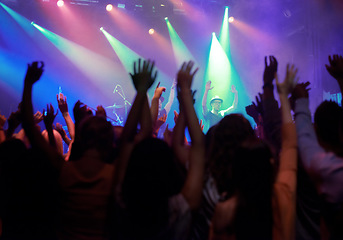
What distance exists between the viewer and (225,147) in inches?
53.7

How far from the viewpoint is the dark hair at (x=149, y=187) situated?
47.4 inches

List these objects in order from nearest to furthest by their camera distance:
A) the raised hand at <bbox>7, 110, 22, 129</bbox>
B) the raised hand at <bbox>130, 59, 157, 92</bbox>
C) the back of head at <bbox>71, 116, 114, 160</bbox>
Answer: the back of head at <bbox>71, 116, 114, 160</bbox>, the raised hand at <bbox>130, 59, 157, 92</bbox>, the raised hand at <bbox>7, 110, 22, 129</bbox>

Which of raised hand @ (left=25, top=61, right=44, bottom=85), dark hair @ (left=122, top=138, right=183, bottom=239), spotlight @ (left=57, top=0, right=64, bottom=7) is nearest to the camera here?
dark hair @ (left=122, top=138, right=183, bottom=239)

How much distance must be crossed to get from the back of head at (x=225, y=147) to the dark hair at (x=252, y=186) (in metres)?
0.06

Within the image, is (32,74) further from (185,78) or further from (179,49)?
(179,49)

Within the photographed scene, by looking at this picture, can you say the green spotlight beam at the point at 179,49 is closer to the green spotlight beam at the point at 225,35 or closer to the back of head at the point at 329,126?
the green spotlight beam at the point at 225,35

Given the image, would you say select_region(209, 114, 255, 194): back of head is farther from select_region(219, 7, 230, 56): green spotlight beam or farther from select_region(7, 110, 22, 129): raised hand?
select_region(219, 7, 230, 56): green spotlight beam

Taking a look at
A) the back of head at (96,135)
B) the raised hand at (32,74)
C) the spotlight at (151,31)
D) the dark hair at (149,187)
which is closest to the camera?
the dark hair at (149,187)

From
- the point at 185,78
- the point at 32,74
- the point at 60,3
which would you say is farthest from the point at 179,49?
the point at 185,78

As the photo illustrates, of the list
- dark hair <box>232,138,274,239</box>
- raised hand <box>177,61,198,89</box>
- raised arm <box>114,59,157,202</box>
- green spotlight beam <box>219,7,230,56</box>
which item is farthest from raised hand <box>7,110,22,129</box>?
green spotlight beam <box>219,7,230,56</box>

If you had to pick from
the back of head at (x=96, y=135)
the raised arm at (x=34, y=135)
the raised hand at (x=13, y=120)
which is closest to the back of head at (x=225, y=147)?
the back of head at (x=96, y=135)

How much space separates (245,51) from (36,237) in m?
10.1

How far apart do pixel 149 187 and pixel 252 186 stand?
17.6 inches

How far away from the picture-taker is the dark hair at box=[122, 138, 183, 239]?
3.95 feet
